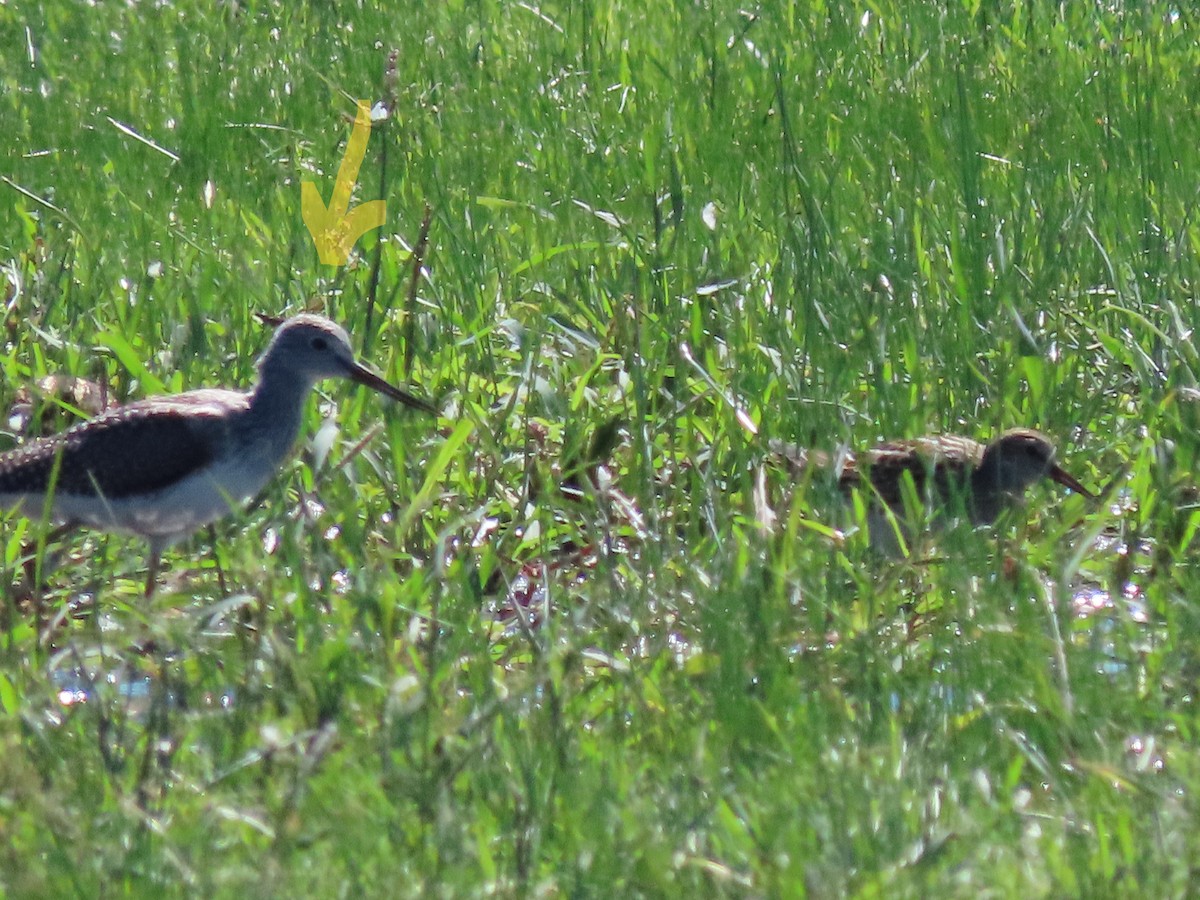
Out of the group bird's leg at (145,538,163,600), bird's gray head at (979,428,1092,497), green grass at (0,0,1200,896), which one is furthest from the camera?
bird's gray head at (979,428,1092,497)

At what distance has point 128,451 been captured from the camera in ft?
17.7

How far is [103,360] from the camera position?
6156 millimetres

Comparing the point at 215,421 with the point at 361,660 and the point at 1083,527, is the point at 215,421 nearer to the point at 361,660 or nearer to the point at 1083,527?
the point at 361,660

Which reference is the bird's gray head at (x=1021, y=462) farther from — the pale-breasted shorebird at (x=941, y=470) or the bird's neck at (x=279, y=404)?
the bird's neck at (x=279, y=404)

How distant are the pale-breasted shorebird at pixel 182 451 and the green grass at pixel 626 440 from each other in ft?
0.41

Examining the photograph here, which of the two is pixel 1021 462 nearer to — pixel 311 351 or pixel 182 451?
pixel 311 351

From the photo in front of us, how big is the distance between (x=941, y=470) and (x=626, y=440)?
91 cm

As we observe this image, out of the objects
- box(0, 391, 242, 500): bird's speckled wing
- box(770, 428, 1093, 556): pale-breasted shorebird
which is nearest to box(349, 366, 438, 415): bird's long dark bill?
box(0, 391, 242, 500): bird's speckled wing

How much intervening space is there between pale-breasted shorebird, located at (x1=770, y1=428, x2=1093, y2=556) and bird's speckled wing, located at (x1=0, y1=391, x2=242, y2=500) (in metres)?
1.59

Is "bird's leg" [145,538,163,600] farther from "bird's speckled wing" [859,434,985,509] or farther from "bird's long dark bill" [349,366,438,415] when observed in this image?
"bird's speckled wing" [859,434,985,509]

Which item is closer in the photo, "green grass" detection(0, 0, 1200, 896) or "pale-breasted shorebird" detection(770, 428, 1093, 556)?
"green grass" detection(0, 0, 1200, 896)

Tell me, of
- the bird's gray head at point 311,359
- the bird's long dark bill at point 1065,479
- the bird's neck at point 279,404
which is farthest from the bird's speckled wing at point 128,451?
the bird's long dark bill at point 1065,479

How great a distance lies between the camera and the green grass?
3320 mm

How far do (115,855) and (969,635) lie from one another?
168cm
